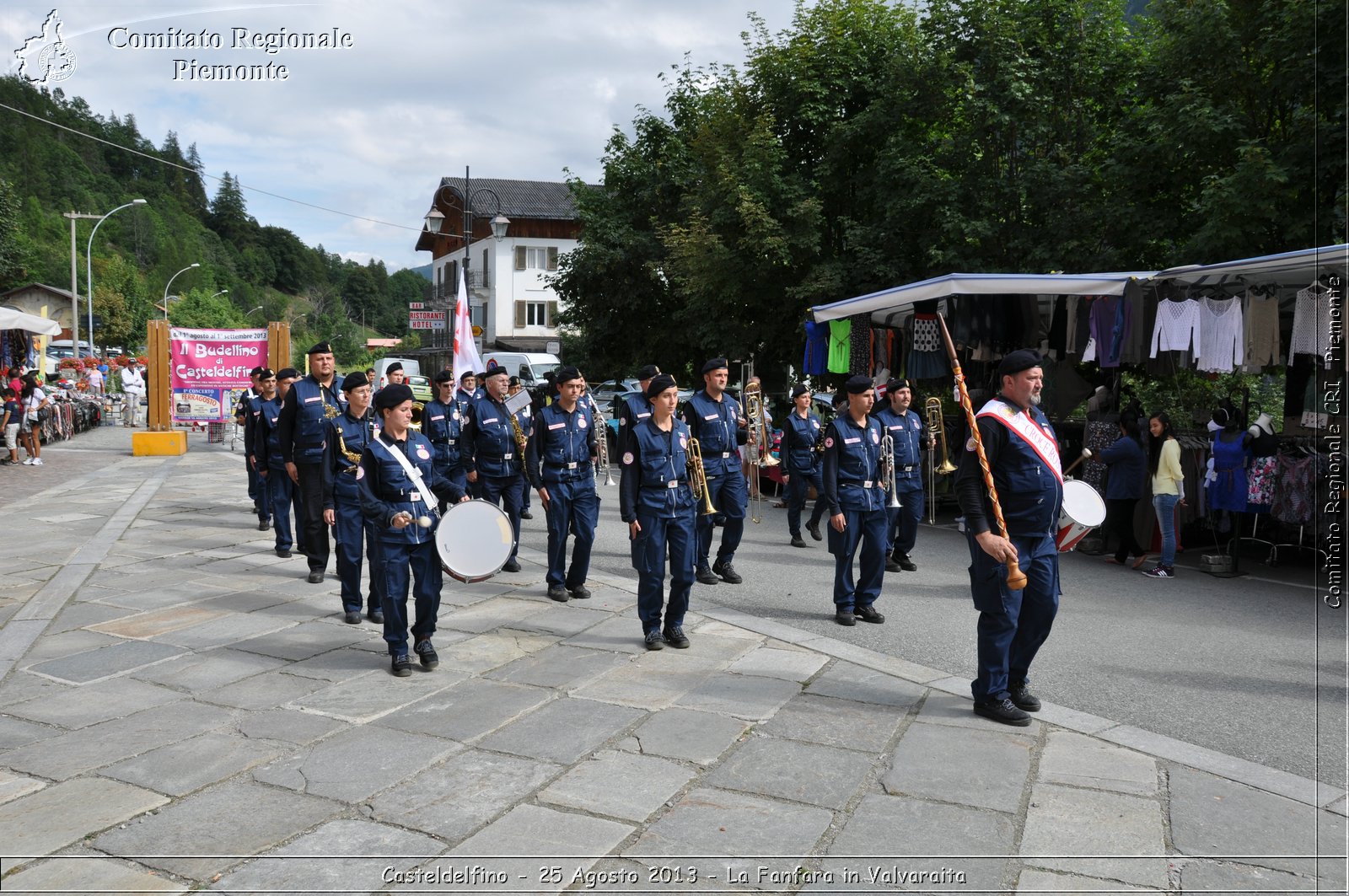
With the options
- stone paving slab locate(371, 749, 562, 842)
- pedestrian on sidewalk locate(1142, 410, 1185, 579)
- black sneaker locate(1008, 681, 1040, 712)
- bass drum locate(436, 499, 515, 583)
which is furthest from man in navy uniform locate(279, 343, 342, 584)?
pedestrian on sidewalk locate(1142, 410, 1185, 579)

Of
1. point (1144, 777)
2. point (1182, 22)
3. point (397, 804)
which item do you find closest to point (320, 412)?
point (397, 804)

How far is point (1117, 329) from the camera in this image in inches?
448

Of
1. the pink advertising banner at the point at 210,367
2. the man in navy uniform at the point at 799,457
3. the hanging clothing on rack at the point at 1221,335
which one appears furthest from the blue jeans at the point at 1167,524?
the pink advertising banner at the point at 210,367

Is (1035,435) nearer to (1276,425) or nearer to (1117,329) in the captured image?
(1117,329)

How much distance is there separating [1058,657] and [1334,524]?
432 cm

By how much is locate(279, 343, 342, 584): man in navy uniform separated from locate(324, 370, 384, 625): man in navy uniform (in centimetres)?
134

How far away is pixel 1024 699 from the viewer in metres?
5.75

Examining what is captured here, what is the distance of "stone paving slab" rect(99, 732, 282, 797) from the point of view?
4684 millimetres

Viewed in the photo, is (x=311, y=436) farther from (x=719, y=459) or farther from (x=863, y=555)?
(x=863, y=555)

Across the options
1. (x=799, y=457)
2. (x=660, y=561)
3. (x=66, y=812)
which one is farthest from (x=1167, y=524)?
(x=66, y=812)

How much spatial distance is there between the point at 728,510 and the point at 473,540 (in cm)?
358

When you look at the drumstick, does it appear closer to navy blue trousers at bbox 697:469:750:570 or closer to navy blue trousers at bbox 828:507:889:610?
navy blue trousers at bbox 828:507:889:610

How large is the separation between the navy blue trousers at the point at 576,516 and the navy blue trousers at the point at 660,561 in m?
1.55

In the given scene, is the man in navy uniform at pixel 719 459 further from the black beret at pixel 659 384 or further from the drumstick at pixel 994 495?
the drumstick at pixel 994 495
